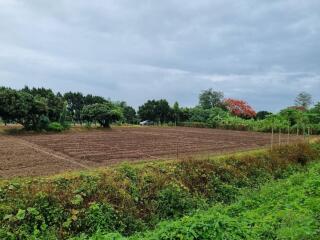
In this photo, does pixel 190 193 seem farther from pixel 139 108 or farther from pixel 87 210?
pixel 139 108

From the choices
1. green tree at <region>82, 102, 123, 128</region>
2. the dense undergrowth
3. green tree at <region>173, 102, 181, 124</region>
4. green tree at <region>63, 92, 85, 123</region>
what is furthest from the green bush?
green tree at <region>173, 102, 181, 124</region>

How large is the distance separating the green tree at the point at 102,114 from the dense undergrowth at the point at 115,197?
3169 cm

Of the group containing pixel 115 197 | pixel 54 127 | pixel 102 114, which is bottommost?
pixel 115 197

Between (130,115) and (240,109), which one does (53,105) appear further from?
(240,109)

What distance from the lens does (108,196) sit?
32.9ft

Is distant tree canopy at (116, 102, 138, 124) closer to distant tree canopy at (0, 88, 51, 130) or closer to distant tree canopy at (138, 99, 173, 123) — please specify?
distant tree canopy at (138, 99, 173, 123)

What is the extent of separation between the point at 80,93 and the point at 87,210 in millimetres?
58813

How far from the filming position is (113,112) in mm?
45156

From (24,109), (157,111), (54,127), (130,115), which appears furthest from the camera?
(130,115)

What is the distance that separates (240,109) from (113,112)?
34.8m

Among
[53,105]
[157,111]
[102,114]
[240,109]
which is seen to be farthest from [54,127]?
[240,109]

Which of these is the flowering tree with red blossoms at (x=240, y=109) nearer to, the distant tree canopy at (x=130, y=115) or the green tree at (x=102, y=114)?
the distant tree canopy at (x=130, y=115)

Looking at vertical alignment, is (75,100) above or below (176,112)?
above

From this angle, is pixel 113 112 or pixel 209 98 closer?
pixel 113 112
